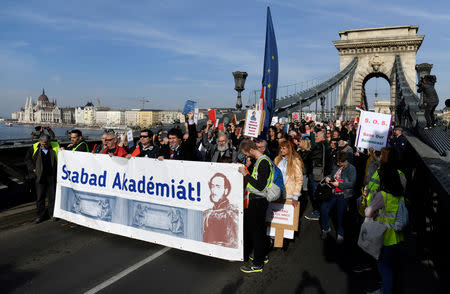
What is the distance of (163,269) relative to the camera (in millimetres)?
4527

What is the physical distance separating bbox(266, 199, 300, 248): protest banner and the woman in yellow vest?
1568 mm

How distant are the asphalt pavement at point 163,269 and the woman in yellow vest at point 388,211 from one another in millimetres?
616

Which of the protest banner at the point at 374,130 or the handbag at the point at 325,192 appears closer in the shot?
the handbag at the point at 325,192

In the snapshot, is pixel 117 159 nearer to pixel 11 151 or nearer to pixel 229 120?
pixel 11 151

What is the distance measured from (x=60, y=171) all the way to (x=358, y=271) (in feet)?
17.6

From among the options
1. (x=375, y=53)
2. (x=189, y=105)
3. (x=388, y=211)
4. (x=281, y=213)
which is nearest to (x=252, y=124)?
(x=189, y=105)

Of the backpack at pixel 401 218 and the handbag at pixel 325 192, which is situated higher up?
the backpack at pixel 401 218

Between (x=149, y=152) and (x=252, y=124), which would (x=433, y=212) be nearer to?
(x=252, y=124)

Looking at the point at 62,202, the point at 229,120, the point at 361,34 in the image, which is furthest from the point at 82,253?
the point at 361,34

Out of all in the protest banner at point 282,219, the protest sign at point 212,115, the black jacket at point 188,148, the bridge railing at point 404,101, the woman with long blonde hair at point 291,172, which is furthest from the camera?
the bridge railing at point 404,101

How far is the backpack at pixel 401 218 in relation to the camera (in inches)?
137

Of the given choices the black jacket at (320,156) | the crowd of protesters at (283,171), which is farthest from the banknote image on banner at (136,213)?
the black jacket at (320,156)

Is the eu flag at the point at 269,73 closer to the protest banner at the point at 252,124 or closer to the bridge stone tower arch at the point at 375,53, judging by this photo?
the protest banner at the point at 252,124

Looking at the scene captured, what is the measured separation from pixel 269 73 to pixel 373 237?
16.8 ft
